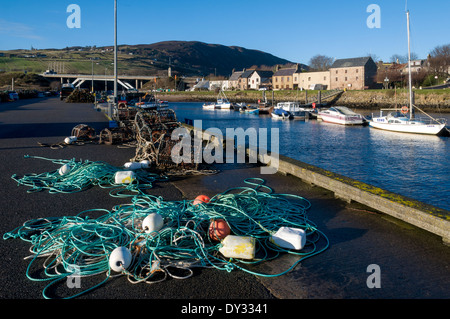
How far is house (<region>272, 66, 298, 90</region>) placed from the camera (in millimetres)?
114106

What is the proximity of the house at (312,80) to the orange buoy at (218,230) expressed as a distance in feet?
341

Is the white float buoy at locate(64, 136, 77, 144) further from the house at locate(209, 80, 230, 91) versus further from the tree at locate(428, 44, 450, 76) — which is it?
the house at locate(209, 80, 230, 91)

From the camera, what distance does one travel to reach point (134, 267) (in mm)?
4125

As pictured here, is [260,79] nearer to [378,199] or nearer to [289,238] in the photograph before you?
[378,199]

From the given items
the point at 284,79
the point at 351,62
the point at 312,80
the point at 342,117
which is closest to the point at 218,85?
the point at 284,79

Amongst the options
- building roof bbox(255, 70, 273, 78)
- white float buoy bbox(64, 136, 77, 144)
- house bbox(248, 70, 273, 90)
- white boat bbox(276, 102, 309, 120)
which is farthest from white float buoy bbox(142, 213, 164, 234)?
building roof bbox(255, 70, 273, 78)

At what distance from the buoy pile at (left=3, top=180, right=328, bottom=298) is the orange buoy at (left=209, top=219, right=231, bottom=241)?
13 mm

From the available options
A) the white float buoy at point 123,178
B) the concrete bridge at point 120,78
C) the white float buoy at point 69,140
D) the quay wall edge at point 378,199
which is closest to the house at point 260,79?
the concrete bridge at point 120,78

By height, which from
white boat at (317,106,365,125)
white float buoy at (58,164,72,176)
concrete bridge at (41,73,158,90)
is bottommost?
white float buoy at (58,164,72,176)

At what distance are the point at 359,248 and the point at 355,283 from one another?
99 centimetres

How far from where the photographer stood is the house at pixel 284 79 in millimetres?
114106

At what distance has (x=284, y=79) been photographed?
11556cm
